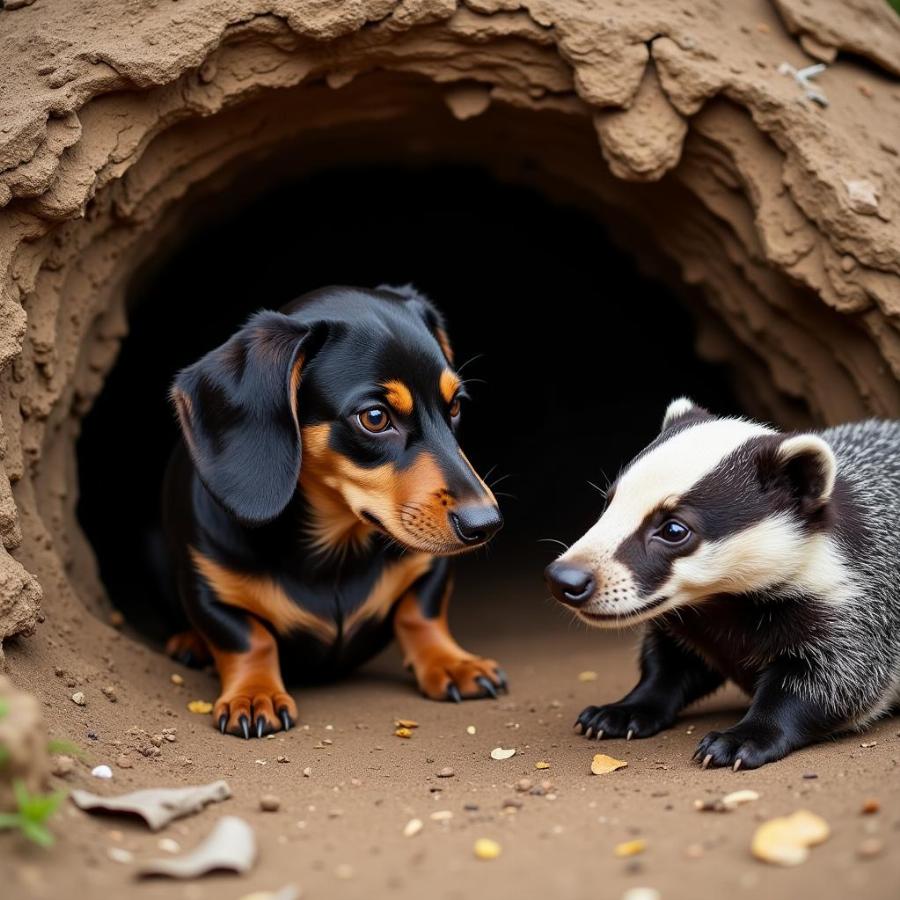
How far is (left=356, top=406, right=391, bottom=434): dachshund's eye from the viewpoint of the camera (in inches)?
152

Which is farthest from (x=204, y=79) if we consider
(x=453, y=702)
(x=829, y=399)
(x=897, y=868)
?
(x=897, y=868)

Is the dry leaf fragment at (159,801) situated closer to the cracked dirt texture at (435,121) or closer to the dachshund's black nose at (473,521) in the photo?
the cracked dirt texture at (435,121)

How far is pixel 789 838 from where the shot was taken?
2.50m

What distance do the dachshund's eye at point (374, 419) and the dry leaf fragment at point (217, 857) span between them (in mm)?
1508

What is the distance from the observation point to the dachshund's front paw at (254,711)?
158 inches

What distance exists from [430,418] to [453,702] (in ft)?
4.23

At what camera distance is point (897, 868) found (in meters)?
2.25

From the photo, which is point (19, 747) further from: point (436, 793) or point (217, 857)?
point (436, 793)

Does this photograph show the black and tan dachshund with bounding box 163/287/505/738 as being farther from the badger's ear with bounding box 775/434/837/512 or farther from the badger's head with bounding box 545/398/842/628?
the badger's ear with bounding box 775/434/837/512

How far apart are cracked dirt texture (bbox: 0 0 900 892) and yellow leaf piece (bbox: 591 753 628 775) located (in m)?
1.87

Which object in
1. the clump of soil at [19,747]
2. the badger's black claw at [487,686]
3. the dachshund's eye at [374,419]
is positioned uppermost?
the dachshund's eye at [374,419]

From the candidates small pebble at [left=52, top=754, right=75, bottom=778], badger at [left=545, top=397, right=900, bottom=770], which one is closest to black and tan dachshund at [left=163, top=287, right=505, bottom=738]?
badger at [left=545, top=397, right=900, bottom=770]

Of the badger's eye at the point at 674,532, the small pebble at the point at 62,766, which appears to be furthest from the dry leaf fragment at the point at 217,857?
the badger's eye at the point at 674,532

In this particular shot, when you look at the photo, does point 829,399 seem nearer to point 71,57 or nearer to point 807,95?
point 807,95
